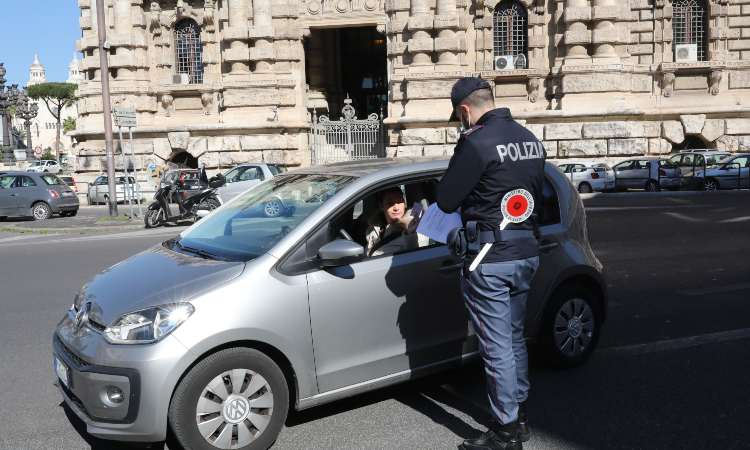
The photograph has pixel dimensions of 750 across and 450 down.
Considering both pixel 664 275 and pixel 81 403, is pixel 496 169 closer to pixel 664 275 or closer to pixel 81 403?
pixel 81 403

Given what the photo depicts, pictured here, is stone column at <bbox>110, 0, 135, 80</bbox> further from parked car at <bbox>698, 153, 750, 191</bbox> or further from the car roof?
the car roof

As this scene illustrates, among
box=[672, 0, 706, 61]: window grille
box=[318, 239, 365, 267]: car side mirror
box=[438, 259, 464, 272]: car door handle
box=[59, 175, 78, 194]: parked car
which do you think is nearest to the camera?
box=[318, 239, 365, 267]: car side mirror

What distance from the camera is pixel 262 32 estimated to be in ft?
81.1

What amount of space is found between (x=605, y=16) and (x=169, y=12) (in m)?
15.8

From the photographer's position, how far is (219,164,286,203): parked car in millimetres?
19625

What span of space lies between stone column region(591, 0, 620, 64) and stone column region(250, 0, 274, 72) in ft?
36.9

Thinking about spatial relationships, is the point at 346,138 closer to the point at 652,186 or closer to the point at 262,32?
the point at 262,32

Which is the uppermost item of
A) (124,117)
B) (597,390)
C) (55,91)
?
(55,91)

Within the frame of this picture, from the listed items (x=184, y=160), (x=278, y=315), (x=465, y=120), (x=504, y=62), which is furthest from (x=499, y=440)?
(x=184, y=160)

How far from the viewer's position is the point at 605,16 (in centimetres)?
2300

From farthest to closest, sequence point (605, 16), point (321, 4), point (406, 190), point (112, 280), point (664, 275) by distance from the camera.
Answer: point (321, 4)
point (605, 16)
point (664, 275)
point (406, 190)
point (112, 280)

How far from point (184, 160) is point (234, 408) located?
23.9 metres

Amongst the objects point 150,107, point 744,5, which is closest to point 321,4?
point 150,107

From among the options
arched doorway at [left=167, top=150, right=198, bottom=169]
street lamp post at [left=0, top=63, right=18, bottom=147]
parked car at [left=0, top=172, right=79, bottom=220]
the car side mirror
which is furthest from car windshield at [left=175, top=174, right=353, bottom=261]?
street lamp post at [left=0, top=63, right=18, bottom=147]
